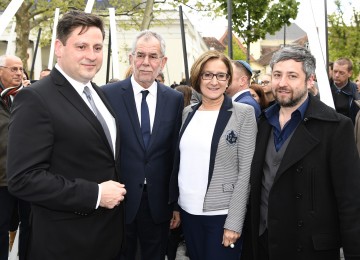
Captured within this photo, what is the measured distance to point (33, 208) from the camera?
2.57 meters

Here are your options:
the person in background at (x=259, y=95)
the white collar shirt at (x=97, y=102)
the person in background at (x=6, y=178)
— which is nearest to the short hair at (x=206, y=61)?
the white collar shirt at (x=97, y=102)

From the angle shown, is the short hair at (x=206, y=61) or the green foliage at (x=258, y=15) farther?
the green foliage at (x=258, y=15)

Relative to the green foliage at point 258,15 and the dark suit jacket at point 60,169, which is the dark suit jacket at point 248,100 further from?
the green foliage at point 258,15

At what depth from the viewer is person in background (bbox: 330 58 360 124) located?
762cm

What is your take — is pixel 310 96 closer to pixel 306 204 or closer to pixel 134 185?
pixel 306 204

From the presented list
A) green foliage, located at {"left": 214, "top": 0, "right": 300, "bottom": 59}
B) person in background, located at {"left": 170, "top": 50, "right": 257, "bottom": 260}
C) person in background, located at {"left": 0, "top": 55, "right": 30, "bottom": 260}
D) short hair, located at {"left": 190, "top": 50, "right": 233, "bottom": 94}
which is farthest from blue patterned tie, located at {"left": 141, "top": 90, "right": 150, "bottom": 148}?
green foliage, located at {"left": 214, "top": 0, "right": 300, "bottom": 59}

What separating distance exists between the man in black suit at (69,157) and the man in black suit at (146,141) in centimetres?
70

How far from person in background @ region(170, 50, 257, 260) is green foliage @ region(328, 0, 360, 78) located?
2291 centimetres

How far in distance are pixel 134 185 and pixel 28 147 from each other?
4.21 feet

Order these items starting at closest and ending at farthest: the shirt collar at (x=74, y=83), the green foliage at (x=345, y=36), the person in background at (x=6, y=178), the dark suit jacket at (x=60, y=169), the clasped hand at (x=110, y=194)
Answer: the dark suit jacket at (x=60, y=169) < the clasped hand at (x=110, y=194) < the shirt collar at (x=74, y=83) < the person in background at (x=6, y=178) < the green foliage at (x=345, y=36)

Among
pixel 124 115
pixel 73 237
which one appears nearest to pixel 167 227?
pixel 124 115

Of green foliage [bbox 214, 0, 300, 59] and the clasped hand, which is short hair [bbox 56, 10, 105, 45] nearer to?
the clasped hand

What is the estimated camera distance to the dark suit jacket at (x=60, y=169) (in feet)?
7.48

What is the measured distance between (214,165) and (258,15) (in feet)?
27.5
